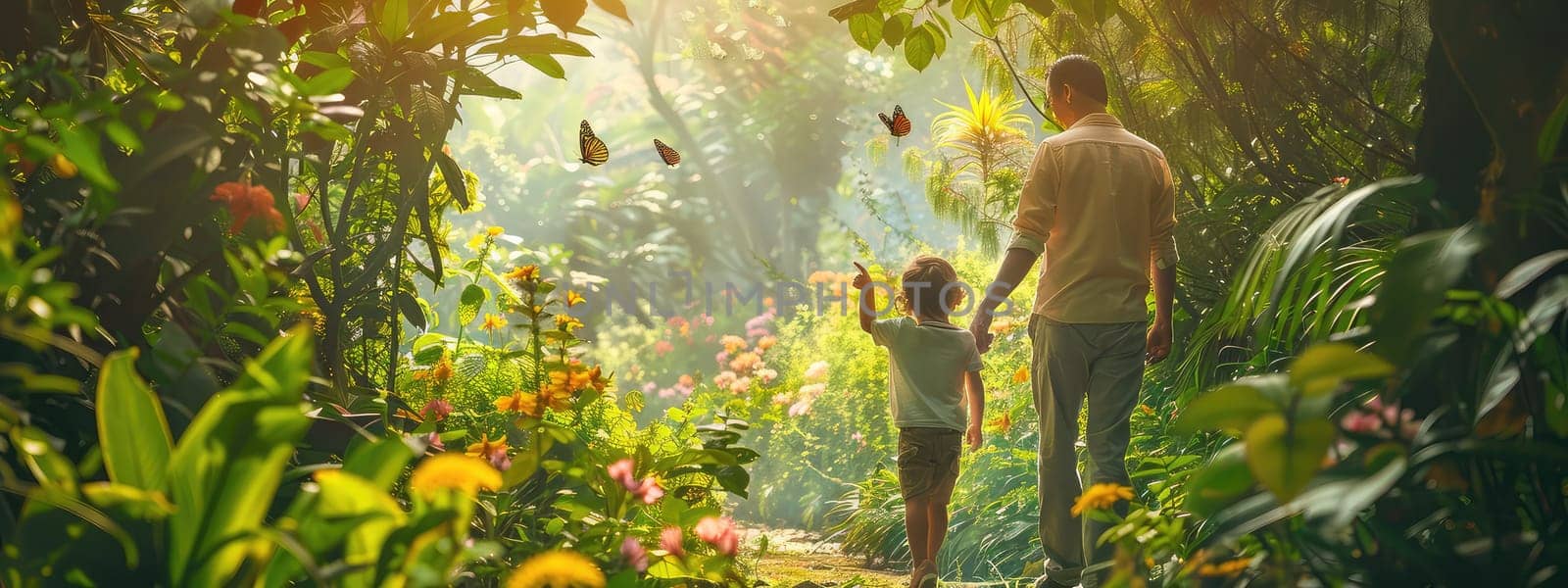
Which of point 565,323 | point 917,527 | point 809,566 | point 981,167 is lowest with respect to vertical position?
point 809,566

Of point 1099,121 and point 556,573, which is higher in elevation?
point 1099,121

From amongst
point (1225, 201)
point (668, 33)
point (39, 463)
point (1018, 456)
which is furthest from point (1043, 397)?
→ point (668, 33)

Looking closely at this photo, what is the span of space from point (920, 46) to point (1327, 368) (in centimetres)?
147

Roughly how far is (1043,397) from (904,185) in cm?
2770

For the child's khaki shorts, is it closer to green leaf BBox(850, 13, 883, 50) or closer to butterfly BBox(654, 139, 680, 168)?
butterfly BBox(654, 139, 680, 168)

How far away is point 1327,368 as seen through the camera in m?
0.68

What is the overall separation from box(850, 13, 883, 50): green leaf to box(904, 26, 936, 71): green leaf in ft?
0.27

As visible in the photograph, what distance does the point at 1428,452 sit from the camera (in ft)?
2.58

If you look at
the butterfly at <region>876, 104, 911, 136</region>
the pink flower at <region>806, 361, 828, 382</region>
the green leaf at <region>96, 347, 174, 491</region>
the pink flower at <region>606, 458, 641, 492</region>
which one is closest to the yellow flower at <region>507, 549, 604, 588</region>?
the green leaf at <region>96, 347, 174, 491</region>

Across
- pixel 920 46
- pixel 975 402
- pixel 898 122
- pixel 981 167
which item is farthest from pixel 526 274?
pixel 981 167

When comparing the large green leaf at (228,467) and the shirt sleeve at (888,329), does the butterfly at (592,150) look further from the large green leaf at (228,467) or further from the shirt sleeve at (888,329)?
the large green leaf at (228,467)

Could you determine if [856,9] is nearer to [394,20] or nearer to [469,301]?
[394,20]

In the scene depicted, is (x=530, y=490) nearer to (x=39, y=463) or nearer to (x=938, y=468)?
(x=39, y=463)

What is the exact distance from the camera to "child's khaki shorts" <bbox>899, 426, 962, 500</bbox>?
10.5ft
